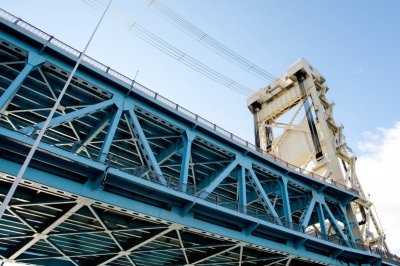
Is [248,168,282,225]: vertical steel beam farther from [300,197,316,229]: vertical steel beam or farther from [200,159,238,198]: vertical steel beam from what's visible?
[300,197,316,229]: vertical steel beam

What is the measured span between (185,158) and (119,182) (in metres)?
4.46

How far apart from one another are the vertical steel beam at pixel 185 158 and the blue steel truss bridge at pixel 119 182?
0.25 feet

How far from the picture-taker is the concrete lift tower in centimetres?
3116

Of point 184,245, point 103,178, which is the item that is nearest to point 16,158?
point 103,178

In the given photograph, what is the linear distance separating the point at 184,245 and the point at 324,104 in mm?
26969

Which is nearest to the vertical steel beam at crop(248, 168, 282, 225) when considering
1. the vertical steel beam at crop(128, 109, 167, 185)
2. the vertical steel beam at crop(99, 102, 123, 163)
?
the vertical steel beam at crop(128, 109, 167, 185)

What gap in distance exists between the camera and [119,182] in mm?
13727

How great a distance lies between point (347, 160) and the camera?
33562 mm

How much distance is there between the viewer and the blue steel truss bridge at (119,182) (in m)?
12.9

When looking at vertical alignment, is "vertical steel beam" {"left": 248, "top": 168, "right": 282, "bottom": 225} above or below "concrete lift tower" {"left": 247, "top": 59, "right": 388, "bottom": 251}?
below

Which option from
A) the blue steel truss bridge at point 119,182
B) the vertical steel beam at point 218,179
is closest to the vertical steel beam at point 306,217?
the blue steel truss bridge at point 119,182

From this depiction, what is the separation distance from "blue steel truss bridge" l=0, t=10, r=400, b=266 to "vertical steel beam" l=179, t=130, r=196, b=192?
0.08m

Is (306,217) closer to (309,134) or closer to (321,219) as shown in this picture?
(321,219)

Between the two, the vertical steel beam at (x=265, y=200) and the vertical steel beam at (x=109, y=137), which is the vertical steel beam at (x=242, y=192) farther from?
the vertical steel beam at (x=109, y=137)
